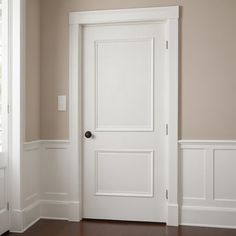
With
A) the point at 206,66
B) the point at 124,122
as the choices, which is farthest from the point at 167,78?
the point at 124,122

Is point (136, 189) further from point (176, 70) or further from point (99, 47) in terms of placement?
point (99, 47)

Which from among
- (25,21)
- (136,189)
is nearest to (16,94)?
(25,21)

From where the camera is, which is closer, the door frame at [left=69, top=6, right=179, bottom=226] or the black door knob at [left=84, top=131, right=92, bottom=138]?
the door frame at [left=69, top=6, right=179, bottom=226]

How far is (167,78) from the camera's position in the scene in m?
3.45

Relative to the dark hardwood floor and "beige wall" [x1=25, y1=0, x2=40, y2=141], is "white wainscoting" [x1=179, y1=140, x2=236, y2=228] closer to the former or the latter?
the dark hardwood floor

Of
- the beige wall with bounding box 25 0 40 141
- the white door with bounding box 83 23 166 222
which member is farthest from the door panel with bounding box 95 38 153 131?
the beige wall with bounding box 25 0 40 141

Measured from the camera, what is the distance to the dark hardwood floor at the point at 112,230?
10.4 ft

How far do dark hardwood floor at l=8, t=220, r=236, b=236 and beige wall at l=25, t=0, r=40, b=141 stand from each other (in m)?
0.94

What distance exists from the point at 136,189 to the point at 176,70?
4.45 ft

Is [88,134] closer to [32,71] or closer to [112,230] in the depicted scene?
[32,71]

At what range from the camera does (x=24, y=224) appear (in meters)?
3.26

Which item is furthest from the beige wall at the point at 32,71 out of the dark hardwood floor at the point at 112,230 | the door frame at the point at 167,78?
the dark hardwood floor at the point at 112,230

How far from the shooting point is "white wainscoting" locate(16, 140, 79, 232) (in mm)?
3568

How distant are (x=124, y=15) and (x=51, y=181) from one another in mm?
2004
